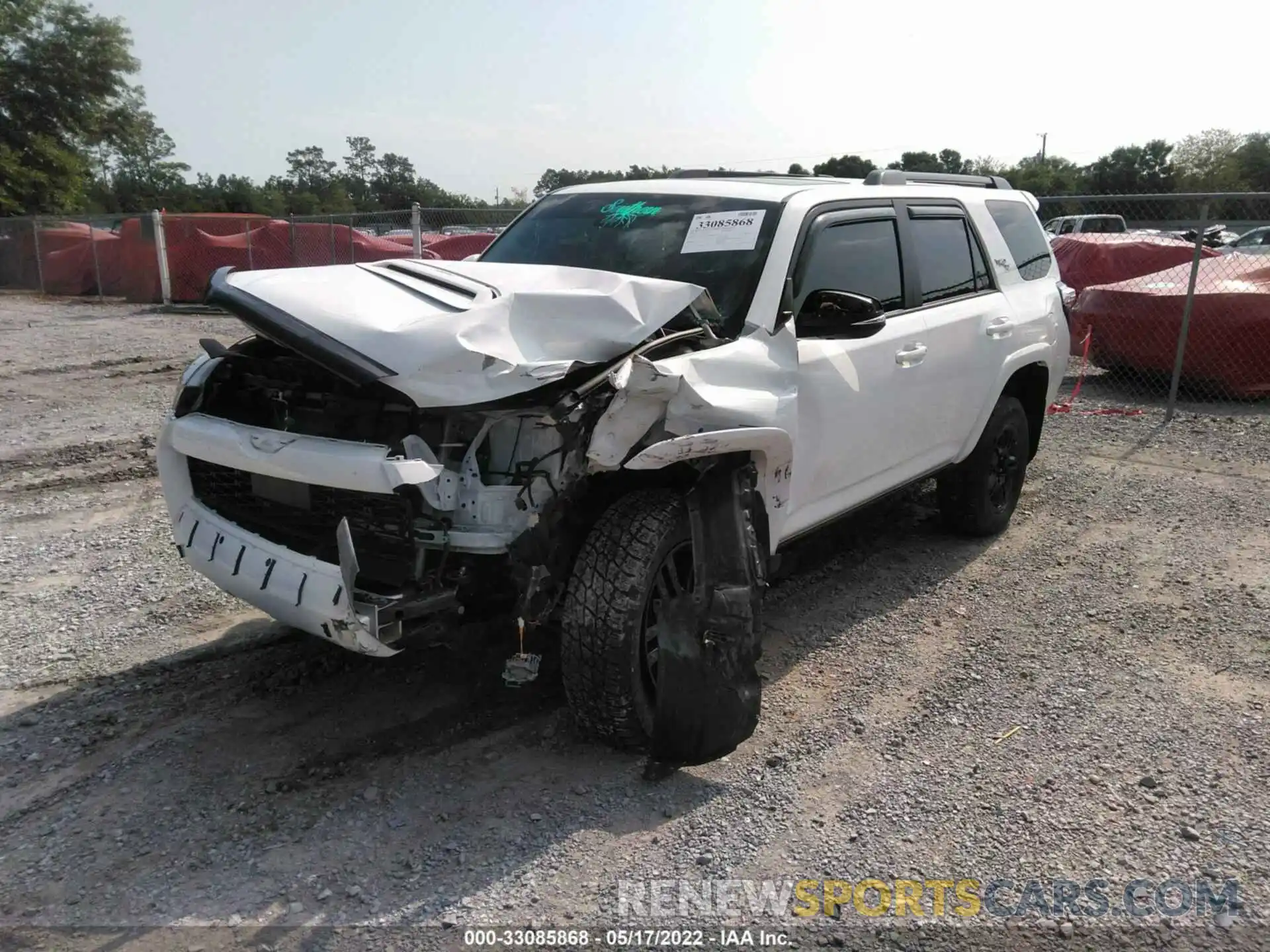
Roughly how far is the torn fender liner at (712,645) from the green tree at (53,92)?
1310 inches

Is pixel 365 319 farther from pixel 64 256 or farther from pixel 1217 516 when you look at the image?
pixel 64 256

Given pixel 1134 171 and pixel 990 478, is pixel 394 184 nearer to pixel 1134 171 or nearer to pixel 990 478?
pixel 1134 171

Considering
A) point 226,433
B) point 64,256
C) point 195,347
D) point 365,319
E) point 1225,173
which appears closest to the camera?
point 365,319

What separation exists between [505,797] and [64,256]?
2220 cm

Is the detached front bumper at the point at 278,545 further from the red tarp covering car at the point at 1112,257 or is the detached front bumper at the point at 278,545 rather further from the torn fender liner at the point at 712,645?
the red tarp covering car at the point at 1112,257

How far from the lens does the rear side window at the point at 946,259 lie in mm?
4836

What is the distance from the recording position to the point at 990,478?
559 cm

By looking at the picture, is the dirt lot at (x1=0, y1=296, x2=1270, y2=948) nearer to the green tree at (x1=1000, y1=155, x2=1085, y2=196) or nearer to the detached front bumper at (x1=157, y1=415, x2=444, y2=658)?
the detached front bumper at (x1=157, y1=415, x2=444, y2=658)

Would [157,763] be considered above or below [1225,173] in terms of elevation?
below

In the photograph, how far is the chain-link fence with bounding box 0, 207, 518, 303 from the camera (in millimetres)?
17000

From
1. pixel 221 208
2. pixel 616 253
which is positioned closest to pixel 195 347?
pixel 616 253

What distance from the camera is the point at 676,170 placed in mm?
5535

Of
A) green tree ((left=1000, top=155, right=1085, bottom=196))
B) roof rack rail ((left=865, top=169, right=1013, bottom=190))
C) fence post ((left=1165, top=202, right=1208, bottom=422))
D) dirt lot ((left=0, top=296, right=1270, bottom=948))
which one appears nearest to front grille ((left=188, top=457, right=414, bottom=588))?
dirt lot ((left=0, top=296, right=1270, bottom=948))
